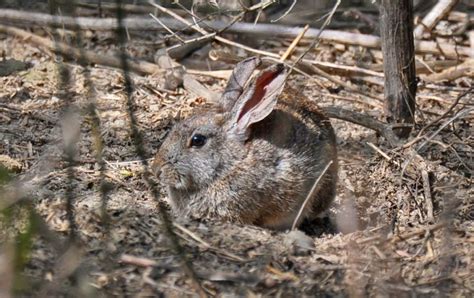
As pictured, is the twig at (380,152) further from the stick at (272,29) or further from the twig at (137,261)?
the twig at (137,261)

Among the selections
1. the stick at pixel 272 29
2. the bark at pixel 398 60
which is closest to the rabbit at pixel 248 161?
the bark at pixel 398 60

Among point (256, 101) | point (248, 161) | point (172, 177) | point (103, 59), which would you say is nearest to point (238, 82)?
point (256, 101)

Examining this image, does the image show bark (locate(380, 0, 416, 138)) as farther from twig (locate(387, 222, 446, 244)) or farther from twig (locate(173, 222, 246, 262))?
twig (locate(173, 222, 246, 262))

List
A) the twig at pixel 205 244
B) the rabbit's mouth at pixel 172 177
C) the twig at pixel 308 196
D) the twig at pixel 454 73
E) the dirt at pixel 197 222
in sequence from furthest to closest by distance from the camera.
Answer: the twig at pixel 454 73, the rabbit's mouth at pixel 172 177, the twig at pixel 308 196, the twig at pixel 205 244, the dirt at pixel 197 222

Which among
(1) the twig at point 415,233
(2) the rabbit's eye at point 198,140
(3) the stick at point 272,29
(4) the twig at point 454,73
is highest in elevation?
(3) the stick at point 272,29

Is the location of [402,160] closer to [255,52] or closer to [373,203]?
[373,203]

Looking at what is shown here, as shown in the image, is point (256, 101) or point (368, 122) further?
point (368, 122)

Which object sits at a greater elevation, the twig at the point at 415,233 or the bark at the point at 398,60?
the bark at the point at 398,60

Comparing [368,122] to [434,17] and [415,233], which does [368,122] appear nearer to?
[415,233]
